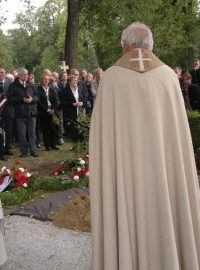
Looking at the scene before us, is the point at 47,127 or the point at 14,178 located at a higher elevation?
the point at 47,127

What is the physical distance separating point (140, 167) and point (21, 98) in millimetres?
7992

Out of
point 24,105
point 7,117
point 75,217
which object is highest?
point 24,105

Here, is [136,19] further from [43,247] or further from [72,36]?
[43,247]

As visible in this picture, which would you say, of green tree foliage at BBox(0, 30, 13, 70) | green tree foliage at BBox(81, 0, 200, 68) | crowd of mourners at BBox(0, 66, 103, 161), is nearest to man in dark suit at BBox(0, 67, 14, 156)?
crowd of mourners at BBox(0, 66, 103, 161)

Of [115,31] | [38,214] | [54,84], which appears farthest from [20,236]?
[115,31]

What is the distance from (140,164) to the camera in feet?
12.4

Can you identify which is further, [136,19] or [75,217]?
[136,19]

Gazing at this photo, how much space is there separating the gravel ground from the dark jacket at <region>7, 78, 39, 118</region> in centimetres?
500

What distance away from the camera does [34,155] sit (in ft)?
38.8

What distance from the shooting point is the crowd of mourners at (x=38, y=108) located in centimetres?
1142

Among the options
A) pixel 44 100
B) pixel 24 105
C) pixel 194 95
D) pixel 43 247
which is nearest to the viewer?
pixel 43 247

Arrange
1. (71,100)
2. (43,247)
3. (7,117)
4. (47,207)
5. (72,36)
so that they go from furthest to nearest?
(72,36) < (71,100) < (7,117) < (47,207) < (43,247)

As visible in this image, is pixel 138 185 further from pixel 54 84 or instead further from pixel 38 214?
pixel 54 84

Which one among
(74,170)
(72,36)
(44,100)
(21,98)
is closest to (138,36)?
(74,170)
